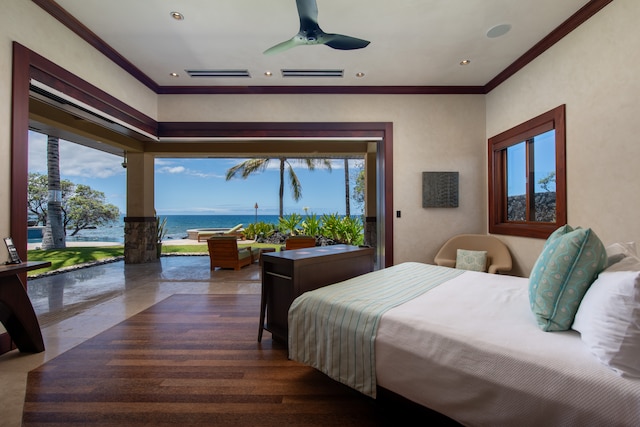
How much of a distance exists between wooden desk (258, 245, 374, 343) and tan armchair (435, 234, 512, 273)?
6.39 feet

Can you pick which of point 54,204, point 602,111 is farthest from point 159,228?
point 602,111

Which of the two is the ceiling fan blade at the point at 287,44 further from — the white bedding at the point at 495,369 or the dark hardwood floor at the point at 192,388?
the dark hardwood floor at the point at 192,388

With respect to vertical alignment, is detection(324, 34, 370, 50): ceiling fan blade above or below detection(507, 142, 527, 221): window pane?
above

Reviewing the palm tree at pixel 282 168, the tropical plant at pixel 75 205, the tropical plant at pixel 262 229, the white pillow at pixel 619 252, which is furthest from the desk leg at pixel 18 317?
the palm tree at pixel 282 168

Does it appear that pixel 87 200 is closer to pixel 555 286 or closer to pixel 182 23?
pixel 182 23

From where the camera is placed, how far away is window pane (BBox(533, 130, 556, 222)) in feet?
10.2

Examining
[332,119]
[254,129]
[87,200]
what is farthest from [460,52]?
[87,200]

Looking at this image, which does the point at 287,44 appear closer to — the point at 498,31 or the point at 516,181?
the point at 498,31

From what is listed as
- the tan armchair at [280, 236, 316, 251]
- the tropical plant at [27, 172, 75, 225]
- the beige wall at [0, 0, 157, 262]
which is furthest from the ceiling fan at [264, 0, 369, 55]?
the tropical plant at [27, 172, 75, 225]

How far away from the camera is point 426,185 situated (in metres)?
4.11

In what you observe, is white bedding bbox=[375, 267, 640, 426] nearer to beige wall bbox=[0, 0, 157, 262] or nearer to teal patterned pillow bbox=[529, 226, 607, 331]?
teal patterned pillow bbox=[529, 226, 607, 331]

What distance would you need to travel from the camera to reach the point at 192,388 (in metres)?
1.76

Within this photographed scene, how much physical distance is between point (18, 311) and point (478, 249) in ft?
15.7

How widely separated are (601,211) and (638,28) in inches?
57.2
